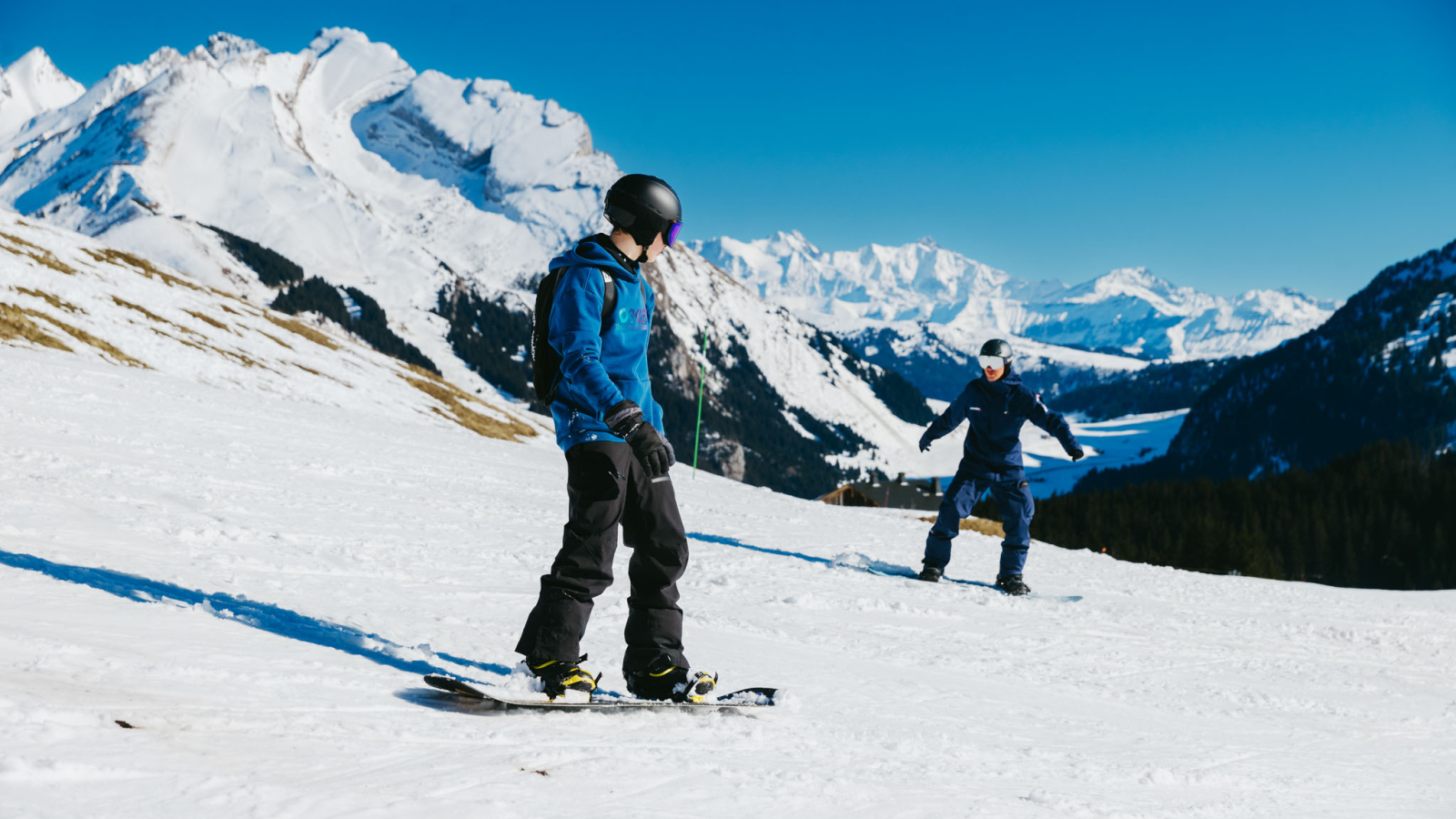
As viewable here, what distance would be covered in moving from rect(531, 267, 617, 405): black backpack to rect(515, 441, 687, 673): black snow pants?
42cm

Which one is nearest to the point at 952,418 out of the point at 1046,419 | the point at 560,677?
the point at 1046,419

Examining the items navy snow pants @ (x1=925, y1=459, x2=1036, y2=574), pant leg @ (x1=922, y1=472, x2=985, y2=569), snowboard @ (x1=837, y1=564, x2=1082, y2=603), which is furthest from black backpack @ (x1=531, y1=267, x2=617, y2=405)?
snowboard @ (x1=837, y1=564, x2=1082, y2=603)

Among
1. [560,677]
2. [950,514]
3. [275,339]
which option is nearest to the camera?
[560,677]

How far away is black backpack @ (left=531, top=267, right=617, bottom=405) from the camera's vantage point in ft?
14.9

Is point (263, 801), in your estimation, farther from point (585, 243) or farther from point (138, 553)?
point (138, 553)

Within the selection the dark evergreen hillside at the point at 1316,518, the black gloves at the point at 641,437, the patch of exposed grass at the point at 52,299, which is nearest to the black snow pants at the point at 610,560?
the black gloves at the point at 641,437

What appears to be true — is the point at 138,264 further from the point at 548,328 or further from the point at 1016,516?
the point at 548,328

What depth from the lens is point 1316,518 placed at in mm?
92875

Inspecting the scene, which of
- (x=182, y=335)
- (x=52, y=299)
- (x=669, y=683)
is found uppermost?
(x=52, y=299)

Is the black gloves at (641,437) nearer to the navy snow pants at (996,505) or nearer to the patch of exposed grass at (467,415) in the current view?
the navy snow pants at (996,505)

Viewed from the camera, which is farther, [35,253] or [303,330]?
[303,330]

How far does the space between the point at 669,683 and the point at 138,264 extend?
93.1 metres

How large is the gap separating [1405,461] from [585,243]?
134 meters

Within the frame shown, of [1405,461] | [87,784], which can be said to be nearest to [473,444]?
[87,784]
